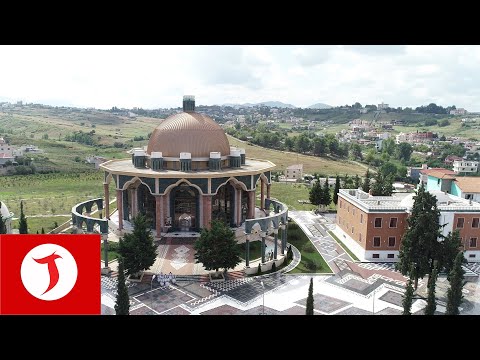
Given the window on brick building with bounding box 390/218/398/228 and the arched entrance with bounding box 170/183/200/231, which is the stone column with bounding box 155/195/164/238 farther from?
the window on brick building with bounding box 390/218/398/228

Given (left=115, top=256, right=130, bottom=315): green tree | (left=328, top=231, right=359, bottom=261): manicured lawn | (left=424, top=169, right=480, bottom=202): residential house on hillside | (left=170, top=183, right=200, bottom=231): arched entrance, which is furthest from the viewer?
(left=424, top=169, right=480, bottom=202): residential house on hillside

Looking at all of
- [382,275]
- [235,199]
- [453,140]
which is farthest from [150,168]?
[453,140]

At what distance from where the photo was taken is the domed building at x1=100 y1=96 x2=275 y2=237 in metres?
36.2

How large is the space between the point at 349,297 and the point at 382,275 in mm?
5561

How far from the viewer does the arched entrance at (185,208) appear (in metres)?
38.0

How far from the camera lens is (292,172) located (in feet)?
280

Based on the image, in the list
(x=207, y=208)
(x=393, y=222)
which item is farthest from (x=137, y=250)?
(x=393, y=222)

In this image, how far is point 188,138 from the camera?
39188mm

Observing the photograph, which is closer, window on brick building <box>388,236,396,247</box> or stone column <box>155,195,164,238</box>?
window on brick building <box>388,236,396,247</box>

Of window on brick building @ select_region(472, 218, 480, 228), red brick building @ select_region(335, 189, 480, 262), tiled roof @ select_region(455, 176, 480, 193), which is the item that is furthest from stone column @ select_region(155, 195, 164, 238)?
tiled roof @ select_region(455, 176, 480, 193)

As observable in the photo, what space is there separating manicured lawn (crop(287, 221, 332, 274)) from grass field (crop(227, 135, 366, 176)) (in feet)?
175

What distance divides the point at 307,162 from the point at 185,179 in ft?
240

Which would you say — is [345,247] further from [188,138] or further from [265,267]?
[188,138]
